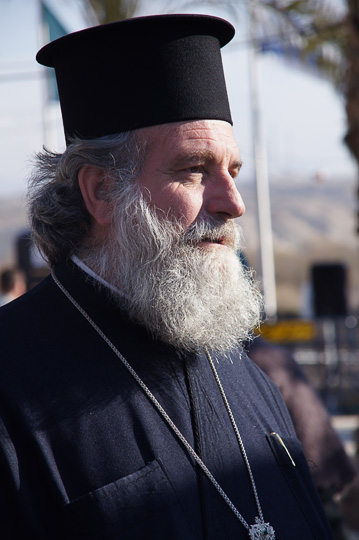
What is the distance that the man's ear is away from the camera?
83.2 inches

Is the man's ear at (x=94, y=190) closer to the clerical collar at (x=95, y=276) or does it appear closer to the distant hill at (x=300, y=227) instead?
the clerical collar at (x=95, y=276)

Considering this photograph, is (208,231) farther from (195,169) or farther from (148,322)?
(148,322)

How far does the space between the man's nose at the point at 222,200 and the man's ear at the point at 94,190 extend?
307 millimetres

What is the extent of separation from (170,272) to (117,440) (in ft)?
1.67

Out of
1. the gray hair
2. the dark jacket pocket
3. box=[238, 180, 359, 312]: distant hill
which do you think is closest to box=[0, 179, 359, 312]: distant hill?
box=[238, 180, 359, 312]: distant hill

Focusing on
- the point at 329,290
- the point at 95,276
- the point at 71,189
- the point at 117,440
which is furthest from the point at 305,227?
the point at 117,440

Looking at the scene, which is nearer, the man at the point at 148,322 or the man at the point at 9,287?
the man at the point at 148,322

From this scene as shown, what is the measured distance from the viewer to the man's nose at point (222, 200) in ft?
6.61

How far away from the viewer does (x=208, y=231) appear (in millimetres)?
2016

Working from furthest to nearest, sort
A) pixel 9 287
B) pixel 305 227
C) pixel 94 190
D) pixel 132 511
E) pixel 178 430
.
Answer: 1. pixel 305 227
2. pixel 9 287
3. pixel 94 190
4. pixel 178 430
5. pixel 132 511

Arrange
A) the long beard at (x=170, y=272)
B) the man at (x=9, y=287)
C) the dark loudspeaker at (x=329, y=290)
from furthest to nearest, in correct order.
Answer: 1. the dark loudspeaker at (x=329, y=290)
2. the man at (x=9, y=287)
3. the long beard at (x=170, y=272)

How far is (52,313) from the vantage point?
6.38 feet

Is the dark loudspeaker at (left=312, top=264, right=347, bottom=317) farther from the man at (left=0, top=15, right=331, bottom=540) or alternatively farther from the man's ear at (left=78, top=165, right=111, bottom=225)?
the man's ear at (left=78, top=165, right=111, bottom=225)

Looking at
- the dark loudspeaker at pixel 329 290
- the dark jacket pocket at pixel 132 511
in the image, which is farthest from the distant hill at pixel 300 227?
the dark jacket pocket at pixel 132 511
